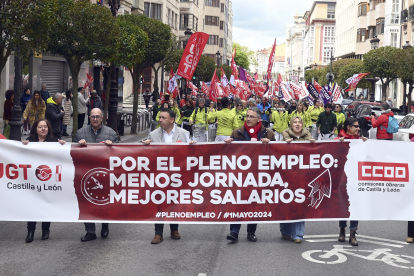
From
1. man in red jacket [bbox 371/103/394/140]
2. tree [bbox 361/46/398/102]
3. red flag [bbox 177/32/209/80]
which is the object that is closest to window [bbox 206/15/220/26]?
tree [bbox 361/46/398/102]

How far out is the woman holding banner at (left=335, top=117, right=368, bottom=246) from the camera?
25.8 ft

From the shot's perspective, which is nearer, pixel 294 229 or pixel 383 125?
pixel 294 229

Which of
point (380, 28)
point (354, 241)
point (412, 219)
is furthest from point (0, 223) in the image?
point (380, 28)

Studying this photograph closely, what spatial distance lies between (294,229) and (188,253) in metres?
1.51

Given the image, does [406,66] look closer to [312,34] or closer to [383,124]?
[383,124]

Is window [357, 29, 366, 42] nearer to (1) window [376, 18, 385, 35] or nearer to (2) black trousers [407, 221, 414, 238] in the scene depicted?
(1) window [376, 18, 385, 35]

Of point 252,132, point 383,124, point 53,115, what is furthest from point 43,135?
point 383,124

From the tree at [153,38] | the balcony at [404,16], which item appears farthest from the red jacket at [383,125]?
the balcony at [404,16]

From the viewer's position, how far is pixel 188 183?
7.80m

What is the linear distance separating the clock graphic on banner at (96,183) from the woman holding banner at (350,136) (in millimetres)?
3025

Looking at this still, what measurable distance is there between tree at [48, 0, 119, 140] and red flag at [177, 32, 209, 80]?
224cm

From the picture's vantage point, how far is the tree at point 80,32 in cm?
1777

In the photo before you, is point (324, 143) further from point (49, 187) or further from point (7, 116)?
point (7, 116)

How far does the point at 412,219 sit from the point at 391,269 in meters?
1.45
